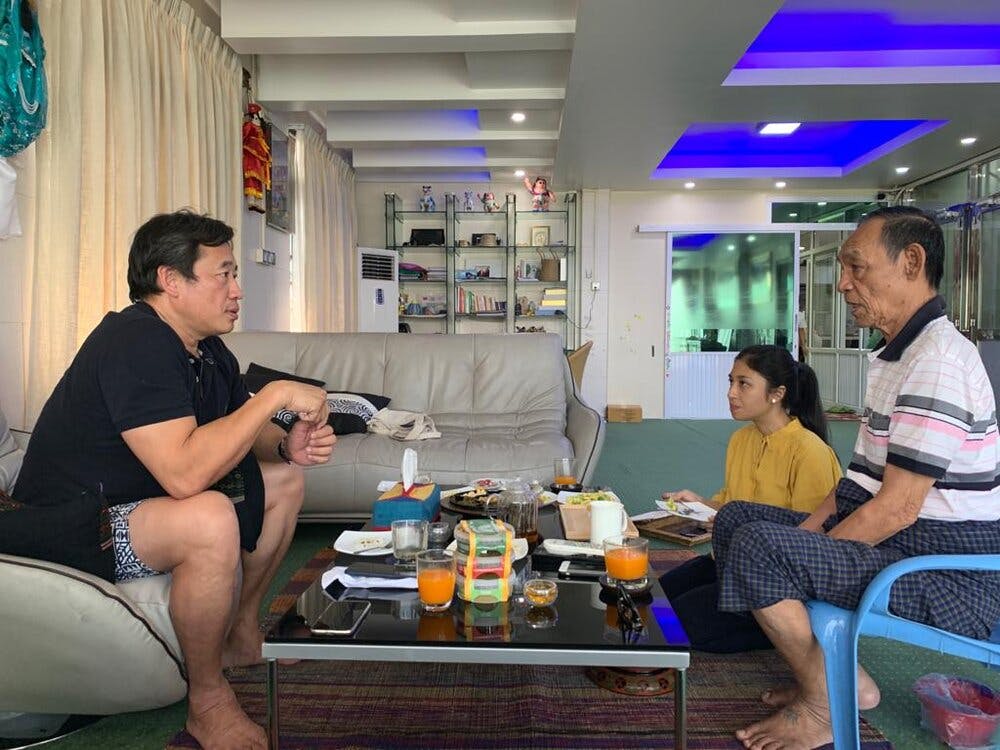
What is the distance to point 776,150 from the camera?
7023 mm

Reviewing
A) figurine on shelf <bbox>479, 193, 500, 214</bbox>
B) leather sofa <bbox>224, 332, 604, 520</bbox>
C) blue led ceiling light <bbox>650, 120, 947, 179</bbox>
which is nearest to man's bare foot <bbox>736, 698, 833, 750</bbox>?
leather sofa <bbox>224, 332, 604, 520</bbox>

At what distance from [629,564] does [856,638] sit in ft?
1.37

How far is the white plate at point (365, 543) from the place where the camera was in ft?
4.99

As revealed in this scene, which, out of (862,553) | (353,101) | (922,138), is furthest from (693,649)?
(922,138)

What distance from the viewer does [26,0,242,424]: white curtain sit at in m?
2.71

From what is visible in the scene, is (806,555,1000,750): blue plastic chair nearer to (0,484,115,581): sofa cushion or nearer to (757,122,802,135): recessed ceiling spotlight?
(0,484,115,581): sofa cushion

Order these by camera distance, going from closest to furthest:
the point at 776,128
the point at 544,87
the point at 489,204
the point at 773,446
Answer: the point at 773,446 < the point at 544,87 < the point at 776,128 < the point at 489,204

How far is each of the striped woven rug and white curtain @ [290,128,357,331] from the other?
4.66 meters

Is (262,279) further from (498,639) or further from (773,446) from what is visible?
(498,639)

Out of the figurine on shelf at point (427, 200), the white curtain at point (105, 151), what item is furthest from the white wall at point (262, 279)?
the figurine on shelf at point (427, 200)

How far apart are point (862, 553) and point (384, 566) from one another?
0.94 m

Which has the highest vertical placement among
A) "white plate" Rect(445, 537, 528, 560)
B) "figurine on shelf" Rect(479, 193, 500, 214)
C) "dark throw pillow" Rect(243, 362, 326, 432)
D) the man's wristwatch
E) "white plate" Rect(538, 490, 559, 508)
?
"figurine on shelf" Rect(479, 193, 500, 214)

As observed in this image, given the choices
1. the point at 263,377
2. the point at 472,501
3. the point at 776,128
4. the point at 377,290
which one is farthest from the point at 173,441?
the point at 776,128

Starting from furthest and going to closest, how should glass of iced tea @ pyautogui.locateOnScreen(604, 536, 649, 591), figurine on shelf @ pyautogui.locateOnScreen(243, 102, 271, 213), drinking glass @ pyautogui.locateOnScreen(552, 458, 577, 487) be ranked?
figurine on shelf @ pyautogui.locateOnScreen(243, 102, 271, 213), drinking glass @ pyautogui.locateOnScreen(552, 458, 577, 487), glass of iced tea @ pyautogui.locateOnScreen(604, 536, 649, 591)
